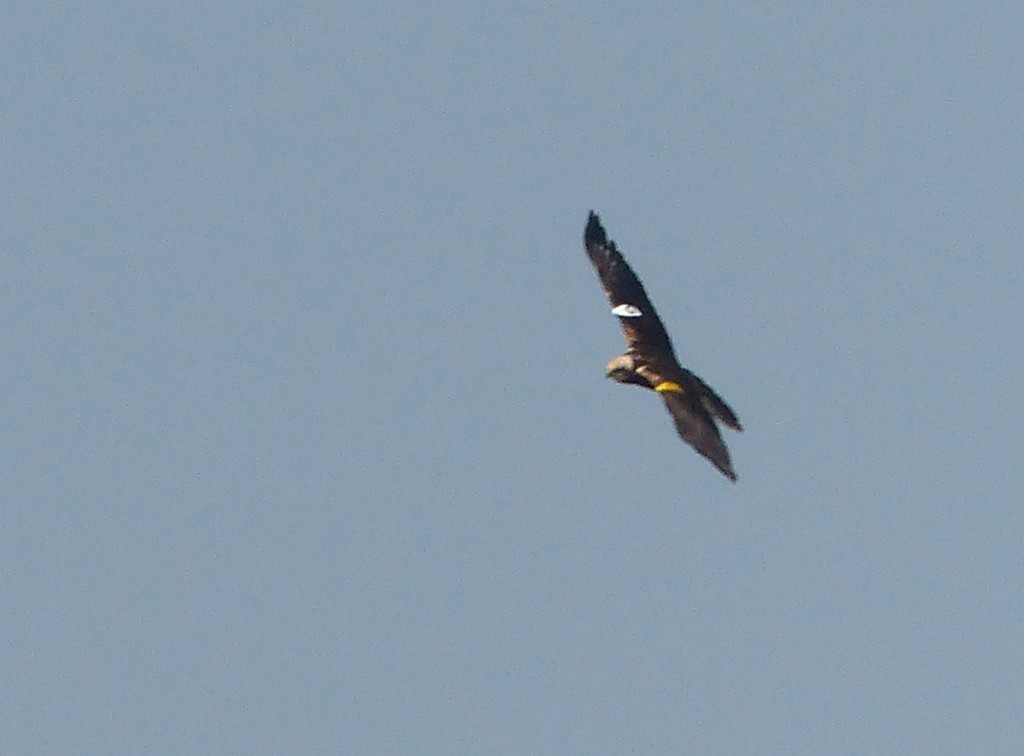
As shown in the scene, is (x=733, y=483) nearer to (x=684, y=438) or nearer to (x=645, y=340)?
(x=684, y=438)

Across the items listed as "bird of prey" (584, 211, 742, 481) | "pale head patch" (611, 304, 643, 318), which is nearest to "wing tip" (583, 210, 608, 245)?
"bird of prey" (584, 211, 742, 481)

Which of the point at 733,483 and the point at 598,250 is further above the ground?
the point at 598,250

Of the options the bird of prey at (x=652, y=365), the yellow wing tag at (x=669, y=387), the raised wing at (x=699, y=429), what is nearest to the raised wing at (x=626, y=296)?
the bird of prey at (x=652, y=365)

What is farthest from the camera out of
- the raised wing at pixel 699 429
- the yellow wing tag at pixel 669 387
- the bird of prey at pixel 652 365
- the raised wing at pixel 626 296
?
the raised wing at pixel 626 296

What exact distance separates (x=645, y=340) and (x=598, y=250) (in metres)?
2.90

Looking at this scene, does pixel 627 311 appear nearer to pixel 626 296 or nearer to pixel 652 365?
pixel 626 296

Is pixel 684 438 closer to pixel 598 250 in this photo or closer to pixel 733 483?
pixel 733 483

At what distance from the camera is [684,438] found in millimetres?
42344

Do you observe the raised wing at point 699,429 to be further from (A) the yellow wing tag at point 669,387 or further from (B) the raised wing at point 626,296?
(B) the raised wing at point 626,296

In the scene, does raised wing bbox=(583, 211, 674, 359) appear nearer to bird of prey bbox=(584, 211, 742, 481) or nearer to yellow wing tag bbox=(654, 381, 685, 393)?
bird of prey bbox=(584, 211, 742, 481)

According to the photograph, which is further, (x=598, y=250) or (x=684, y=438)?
(x=598, y=250)

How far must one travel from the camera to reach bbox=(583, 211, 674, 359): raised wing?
4578 centimetres

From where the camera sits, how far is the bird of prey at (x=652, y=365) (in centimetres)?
4257

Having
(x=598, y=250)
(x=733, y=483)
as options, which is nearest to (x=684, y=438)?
(x=733, y=483)
